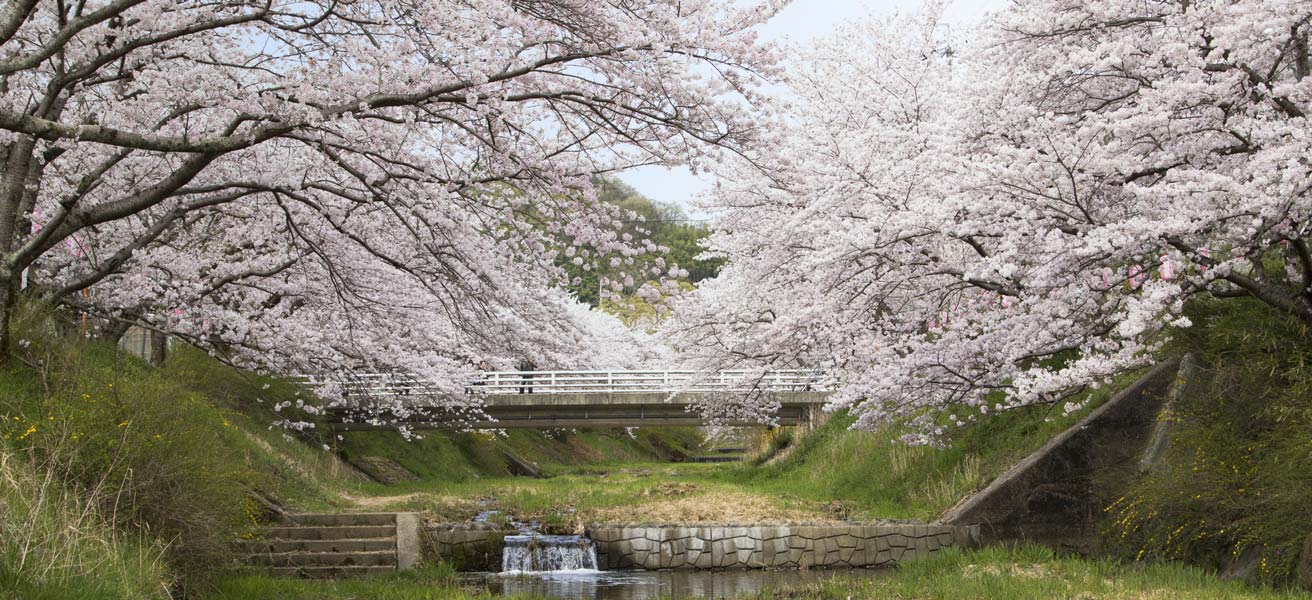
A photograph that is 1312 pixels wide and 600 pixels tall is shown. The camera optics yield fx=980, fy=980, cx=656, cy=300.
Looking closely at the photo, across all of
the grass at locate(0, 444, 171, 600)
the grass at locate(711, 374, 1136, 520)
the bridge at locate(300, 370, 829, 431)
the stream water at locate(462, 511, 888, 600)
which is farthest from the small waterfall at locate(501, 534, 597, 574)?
the bridge at locate(300, 370, 829, 431)

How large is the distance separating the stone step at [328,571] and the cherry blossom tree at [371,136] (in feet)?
8.95

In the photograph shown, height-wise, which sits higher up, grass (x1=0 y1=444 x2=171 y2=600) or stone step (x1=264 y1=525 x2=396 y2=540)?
grass (x1=0 y1=444 x2=171 y2=600)

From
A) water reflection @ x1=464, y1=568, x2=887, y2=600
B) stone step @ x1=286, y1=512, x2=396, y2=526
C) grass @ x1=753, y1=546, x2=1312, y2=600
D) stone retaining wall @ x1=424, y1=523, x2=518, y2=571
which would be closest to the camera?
grass @ x1=753, y1=546, x2=1312, y2=600

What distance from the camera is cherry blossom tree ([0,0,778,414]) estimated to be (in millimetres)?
7715

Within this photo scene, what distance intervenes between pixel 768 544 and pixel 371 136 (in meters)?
6.94

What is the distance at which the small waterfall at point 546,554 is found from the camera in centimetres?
1238

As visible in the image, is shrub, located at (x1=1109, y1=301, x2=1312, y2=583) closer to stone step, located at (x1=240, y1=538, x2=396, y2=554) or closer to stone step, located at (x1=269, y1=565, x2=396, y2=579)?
stone step, located at (x1=269, y1=565, x2=396, y2=579)

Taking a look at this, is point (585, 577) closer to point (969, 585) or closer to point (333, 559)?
point (333, 559)

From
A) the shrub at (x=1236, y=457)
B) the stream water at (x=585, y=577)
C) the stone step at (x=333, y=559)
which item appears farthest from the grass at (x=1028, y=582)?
the stone step at (x=333, y=559)

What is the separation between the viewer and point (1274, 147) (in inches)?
291

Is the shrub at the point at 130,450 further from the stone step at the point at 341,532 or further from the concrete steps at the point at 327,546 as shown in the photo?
the stone step at the point at 341,532

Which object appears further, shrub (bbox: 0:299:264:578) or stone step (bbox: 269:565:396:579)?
stone step (bbox: 269:565:396:579)

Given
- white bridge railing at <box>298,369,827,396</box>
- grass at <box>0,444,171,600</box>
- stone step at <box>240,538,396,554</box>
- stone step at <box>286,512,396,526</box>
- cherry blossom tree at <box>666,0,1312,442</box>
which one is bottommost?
stone step at <box>240,538,396,554</box>

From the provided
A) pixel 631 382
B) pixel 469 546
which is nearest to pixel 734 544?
pixel 469 546
